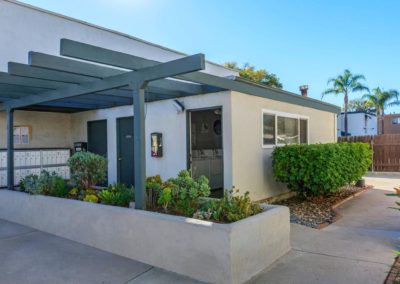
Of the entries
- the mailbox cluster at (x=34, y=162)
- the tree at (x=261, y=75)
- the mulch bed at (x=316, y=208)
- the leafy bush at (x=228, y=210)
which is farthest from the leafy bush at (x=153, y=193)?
the tree at (x=261, y=75)

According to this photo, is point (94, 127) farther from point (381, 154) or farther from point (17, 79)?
point (381, 154)

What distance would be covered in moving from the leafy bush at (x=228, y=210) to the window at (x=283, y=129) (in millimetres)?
3744

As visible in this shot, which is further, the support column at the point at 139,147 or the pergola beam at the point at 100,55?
the support column at the point at 139,147

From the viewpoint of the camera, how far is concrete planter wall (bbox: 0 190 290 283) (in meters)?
3.32

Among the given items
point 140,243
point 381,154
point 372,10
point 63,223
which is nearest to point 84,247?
A: point 63,223

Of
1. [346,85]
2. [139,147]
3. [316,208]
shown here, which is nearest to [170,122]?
[139,147]

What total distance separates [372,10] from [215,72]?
6.00 metres

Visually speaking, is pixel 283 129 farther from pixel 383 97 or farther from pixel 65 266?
pixel 383 97

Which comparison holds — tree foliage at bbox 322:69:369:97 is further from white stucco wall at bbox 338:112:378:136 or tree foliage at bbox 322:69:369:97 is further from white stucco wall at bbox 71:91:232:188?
white stucco wall at bbox 71:91:232:188

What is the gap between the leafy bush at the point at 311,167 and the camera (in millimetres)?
7004

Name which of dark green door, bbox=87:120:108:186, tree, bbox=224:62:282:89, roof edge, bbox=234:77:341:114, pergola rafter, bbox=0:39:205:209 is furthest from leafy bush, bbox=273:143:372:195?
tree, bbox=224:62:282:89

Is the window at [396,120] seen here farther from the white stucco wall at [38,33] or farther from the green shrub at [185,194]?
the green shrub at [185,194]

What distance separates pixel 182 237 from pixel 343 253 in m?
2.29

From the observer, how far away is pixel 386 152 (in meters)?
15.2
